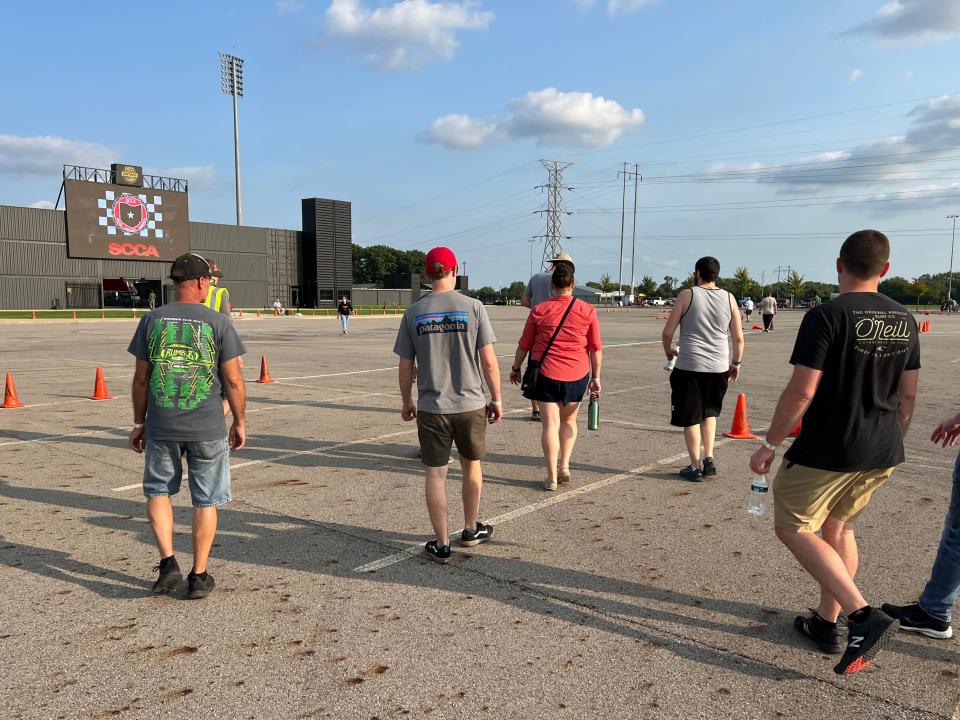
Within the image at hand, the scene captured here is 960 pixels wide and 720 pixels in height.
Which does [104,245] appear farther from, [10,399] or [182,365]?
[182,365]

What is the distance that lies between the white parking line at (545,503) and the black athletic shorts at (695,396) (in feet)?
2.36

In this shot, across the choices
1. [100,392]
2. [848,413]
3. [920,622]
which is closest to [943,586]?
[920,622]

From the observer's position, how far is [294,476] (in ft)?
20.1

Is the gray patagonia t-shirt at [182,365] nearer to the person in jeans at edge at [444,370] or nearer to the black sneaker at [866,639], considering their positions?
the person in jeans at edge at [444,370]

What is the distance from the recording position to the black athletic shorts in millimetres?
5777

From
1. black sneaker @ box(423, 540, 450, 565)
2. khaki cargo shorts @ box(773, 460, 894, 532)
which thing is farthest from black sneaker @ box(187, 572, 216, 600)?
khaki cargo shorts @ box(773, 460, 894, 532)

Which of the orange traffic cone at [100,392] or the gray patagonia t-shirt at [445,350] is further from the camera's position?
the orange traffic cone at [100,392]

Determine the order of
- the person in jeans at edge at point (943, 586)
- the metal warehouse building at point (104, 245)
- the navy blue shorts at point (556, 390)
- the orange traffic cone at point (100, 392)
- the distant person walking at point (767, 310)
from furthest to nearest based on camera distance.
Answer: the metal warehouse building at point (104, 245)
the distant person walking at point (767, 310)
the orange traffic cone at point (100, 392)
the navy blue shorts at point (556, 390)
the person in jeans at edge at point (943, 586)

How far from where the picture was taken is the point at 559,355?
5.60 m

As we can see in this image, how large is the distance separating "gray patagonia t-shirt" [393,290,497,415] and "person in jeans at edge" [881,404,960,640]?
2.31 m

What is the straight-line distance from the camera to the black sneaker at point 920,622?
10.4 feet

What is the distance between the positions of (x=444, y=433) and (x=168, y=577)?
1.66 meters

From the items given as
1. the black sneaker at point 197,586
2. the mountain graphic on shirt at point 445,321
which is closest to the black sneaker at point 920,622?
the mountain graphic on shirt at point 445,321

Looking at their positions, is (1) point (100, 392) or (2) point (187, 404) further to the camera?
(1) point (100, 392)
